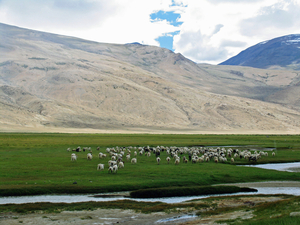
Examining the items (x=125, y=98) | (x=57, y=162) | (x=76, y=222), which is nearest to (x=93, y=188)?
(x=76, y=222)

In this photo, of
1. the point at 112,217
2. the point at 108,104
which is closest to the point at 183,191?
the point at 112,217

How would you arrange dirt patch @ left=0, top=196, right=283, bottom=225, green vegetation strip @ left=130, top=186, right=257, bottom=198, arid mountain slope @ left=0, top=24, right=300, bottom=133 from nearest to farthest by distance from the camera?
1. dirt patch @ left=0, top=196, right=283, bottom=225
2. green vegetation strip @ left=130, top=186, right=257, bottom=198
3. arid mountain slope @ left=0, top=24, right=300, bottom=133

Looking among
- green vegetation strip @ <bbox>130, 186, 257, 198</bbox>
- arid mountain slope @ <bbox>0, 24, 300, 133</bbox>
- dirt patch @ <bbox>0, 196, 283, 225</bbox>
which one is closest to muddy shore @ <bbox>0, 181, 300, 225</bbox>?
dirt patch @ <bbox>0, 196, 283, 225</bbox>

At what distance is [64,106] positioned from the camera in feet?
465

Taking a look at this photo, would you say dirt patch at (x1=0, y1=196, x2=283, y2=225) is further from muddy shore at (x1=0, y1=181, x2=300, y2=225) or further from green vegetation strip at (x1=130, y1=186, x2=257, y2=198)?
green vegetation strip at (x1=130, y1=186, x2=257, y2=198)

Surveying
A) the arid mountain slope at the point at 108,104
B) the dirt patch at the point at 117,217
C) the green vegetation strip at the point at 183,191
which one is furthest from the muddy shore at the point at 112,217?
the arid mountain slope at the point at 108,104

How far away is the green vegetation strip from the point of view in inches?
830

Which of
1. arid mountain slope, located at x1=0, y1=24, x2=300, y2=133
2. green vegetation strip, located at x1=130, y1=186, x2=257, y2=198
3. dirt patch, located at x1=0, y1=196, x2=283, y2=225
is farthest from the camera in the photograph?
arid mountain slope, located at x1=0, y1=24, x2=300, y2=133

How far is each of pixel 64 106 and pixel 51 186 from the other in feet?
410

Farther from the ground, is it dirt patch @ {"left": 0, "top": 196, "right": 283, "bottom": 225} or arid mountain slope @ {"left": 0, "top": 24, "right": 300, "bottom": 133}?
→ arid mountain slope @ {"left": 0, "top": 24, "right": 300, "bottom": 133}

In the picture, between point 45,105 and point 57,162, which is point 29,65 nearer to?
point 45,105

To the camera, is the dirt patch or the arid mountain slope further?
the arid mountain slope

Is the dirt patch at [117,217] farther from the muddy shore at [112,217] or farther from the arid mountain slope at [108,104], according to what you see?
the arid mountain slope at [108,104]

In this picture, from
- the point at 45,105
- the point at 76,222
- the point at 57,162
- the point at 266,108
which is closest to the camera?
the point at 76,222
